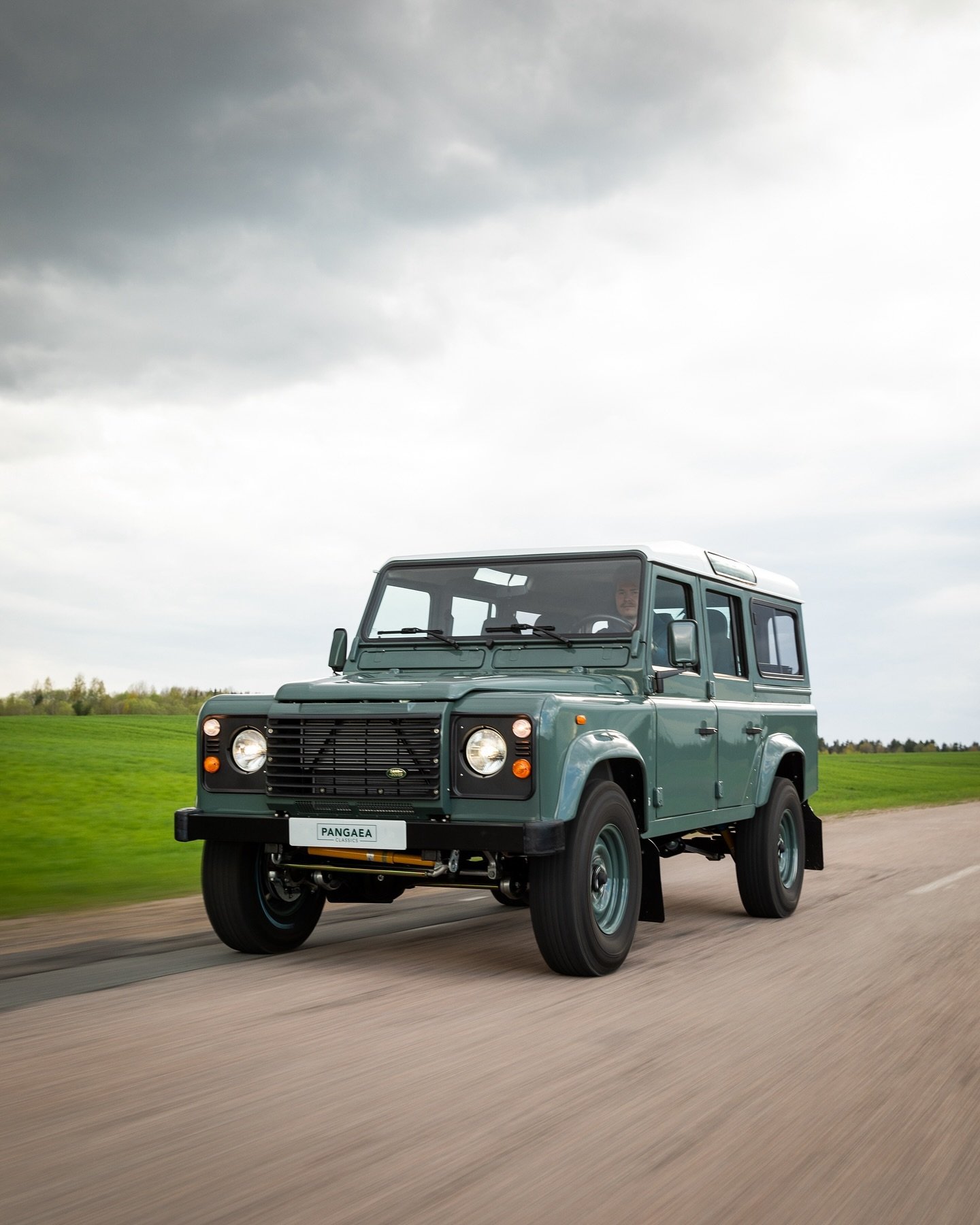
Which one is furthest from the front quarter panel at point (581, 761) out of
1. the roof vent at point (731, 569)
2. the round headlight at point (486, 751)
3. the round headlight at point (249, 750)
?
the roof vent at point (731, 569)

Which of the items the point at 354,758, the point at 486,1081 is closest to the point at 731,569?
the point at 354,758

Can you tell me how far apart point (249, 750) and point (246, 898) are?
2.97 feet

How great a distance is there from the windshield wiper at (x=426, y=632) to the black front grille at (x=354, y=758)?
4.90 feet

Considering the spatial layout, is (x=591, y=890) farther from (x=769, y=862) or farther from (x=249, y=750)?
(x=769, y=862)

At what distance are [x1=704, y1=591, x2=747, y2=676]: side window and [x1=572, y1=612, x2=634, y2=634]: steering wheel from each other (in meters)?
1.27

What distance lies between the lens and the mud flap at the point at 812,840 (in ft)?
34.1

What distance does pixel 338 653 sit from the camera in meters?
8.58

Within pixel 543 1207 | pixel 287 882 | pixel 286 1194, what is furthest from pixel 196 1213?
pixel 287 882

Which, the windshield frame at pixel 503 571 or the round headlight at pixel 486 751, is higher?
the windshield frame at pixel 503 571

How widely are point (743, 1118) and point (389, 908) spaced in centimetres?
604

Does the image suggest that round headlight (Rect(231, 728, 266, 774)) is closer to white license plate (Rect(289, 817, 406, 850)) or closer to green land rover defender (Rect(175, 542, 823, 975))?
green land rover defender (Rect(175, 542, 823, 975))

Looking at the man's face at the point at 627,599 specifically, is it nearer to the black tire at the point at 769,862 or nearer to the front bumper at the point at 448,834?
the front bumper at the point at 448,834

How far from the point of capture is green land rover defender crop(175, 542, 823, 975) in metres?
6.47

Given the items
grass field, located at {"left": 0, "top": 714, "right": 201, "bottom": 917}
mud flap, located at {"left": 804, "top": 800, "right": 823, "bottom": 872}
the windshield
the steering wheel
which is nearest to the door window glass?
the windshield
